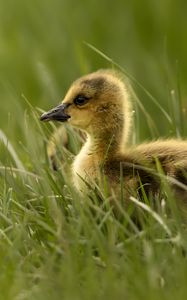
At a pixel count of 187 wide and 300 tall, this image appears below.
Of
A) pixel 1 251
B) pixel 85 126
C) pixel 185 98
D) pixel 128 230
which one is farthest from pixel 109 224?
pixel 185 98

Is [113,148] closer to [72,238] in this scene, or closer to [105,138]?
[105,138]

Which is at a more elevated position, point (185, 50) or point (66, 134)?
point (66, 134)

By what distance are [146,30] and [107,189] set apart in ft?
13.7

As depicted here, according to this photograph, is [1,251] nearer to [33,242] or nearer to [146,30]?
[33,242]

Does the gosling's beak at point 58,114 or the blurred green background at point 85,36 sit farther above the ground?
the gosling's beak at point 58,114

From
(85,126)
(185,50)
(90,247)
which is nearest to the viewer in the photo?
(90,247)

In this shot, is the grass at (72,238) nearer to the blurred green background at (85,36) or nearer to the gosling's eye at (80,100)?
the gosling's eye at (80,100)

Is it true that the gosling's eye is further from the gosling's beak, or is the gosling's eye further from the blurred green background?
the blurred green background

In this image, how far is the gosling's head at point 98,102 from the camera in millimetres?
4969

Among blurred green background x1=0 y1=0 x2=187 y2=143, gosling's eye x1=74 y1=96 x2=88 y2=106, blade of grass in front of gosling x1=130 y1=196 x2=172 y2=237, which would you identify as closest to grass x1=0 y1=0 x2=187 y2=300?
blade of grass in front of gosling x1=130 y1=196 x2=172 y2=237

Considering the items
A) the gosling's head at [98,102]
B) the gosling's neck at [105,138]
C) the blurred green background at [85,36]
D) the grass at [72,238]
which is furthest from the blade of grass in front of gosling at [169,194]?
the blurred green background at [85,36]

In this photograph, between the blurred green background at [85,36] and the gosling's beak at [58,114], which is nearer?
the gosling's beak at [58,114]

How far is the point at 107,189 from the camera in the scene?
4.45 m

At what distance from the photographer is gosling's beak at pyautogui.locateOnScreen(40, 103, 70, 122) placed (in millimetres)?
5125
